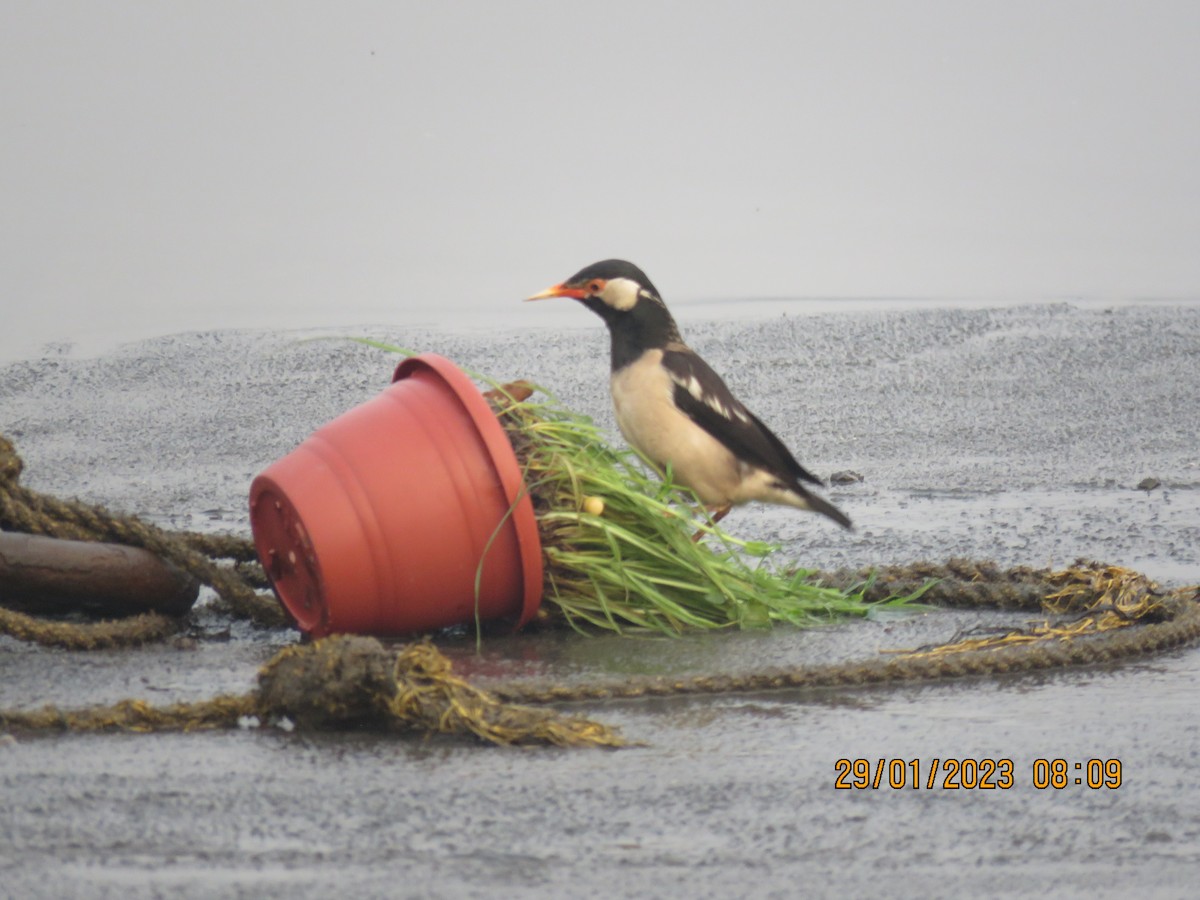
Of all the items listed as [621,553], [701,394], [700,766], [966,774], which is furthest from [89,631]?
[966,774]

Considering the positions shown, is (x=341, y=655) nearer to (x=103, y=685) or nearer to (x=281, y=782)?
(x=281, y=782)

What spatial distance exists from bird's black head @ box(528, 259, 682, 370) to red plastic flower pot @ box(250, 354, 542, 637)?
1.36 metres

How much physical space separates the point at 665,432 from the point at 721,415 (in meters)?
0.20

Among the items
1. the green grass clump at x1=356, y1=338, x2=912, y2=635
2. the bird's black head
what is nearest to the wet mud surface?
the green grass clump at x1=356, y1=338, x2=912, y2=635

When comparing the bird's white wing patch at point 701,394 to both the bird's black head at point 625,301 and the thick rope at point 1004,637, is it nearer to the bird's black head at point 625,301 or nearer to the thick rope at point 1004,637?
the bird's black head at point 625,301

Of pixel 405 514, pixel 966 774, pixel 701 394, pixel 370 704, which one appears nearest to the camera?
pixel 966 774

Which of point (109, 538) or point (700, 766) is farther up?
point (109, 538)

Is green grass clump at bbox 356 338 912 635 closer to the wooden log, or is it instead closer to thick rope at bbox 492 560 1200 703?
thick rope at bbox 492 560 1200 703

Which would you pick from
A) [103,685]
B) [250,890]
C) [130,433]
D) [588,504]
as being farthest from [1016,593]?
[130,433]

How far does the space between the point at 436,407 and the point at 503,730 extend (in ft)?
3.90

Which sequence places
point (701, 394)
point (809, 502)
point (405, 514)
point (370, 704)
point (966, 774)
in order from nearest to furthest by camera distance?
point (966, 774)
point (370, 704)
point (405, 514)
point (701, 394)
point (809, 502)

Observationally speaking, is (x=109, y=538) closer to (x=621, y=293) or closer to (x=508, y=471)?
(x=508, y=471)

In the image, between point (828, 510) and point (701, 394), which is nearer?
point (701, 394)

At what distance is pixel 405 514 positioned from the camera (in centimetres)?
431
